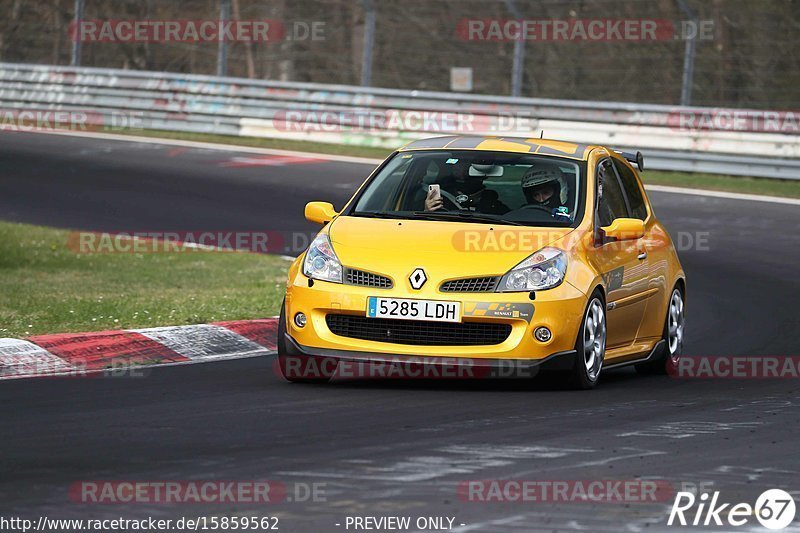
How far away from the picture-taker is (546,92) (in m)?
25.4

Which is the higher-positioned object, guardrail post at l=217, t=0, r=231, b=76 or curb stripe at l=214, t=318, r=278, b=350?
guardrail post at l=217, t=0, r=231, b=76

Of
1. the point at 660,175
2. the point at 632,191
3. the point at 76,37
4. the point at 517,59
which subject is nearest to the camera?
the point at 632,191

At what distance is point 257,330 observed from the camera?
1130cm

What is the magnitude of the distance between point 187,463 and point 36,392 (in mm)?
2282

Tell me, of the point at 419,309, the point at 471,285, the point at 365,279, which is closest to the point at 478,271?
the point at 471,285

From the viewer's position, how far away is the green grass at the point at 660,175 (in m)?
22.1

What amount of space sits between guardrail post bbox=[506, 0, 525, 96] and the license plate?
16.4m

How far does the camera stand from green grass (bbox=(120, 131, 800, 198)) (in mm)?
22078

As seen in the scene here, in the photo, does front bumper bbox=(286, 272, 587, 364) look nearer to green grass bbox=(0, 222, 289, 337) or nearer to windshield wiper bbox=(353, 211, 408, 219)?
windshield wiper bbox=(353, 211, 408, 219)

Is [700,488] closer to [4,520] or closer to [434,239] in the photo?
[4,520]

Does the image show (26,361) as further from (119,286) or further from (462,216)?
(119,286)

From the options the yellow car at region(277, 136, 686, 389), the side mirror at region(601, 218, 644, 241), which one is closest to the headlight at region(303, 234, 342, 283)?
the yellow car at region(277, 136, 686, 389)

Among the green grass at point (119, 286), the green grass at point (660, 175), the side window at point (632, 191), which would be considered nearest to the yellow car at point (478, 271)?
the side window at point (632, 191)

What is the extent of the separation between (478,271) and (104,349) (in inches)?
106
